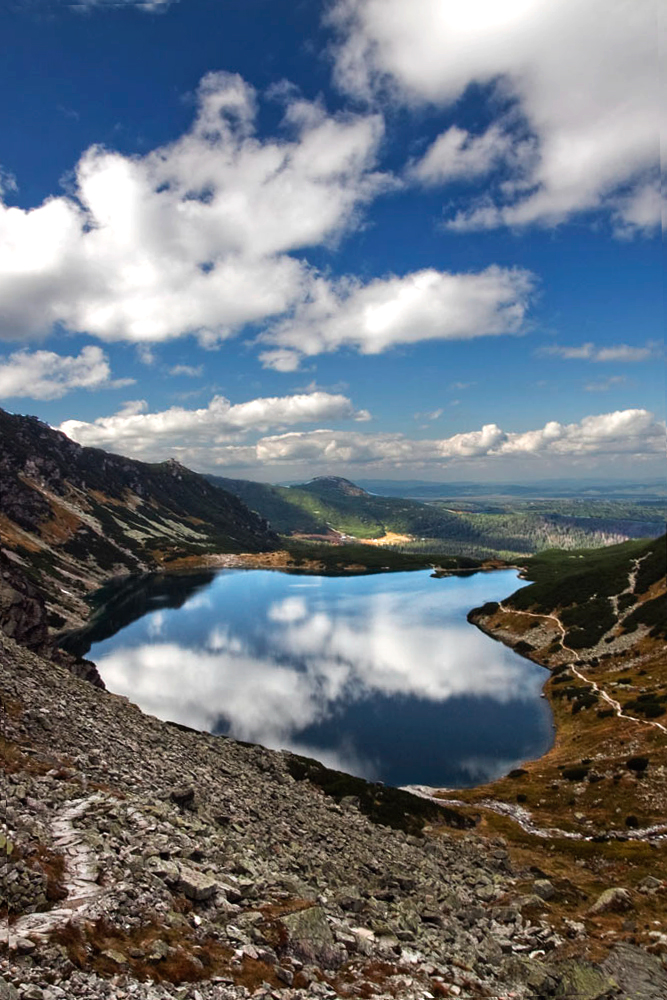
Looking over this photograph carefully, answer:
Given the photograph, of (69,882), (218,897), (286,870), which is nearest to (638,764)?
(286,870)

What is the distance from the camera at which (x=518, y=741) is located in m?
88.6

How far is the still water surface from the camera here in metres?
81.9

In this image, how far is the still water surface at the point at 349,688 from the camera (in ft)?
269

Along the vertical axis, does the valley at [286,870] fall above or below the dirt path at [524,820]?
above

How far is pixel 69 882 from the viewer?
53.4ft

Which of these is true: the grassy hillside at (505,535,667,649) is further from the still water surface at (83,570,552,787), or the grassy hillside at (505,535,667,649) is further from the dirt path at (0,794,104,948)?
the dirt path at (0,794,104,948)

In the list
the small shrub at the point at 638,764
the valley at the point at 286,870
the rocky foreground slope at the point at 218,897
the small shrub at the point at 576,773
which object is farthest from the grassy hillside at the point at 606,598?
the rocky foreground slope at the point at 218,897

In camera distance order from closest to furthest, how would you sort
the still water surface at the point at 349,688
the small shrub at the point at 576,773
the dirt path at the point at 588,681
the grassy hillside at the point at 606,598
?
the small shrub at the point at 576,773
the dirt path at the point at 588,681
the still water surface at the point at 349,688
the grassy hillside at the point at 606,598

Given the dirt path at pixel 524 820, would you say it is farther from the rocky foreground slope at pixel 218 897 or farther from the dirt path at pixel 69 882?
the dirt path at pixel 69 882

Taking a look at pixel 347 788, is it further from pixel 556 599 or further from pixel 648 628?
pixel 556 599

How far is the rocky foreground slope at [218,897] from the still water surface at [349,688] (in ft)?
142

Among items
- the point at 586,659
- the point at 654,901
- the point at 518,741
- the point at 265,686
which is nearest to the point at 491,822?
the point at 654,901

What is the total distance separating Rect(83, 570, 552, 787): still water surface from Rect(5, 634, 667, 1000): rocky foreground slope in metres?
43.3

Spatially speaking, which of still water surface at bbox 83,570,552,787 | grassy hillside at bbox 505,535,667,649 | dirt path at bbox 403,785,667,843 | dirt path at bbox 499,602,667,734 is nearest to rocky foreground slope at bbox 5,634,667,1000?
dirt path at bbox 403,785,667,843
